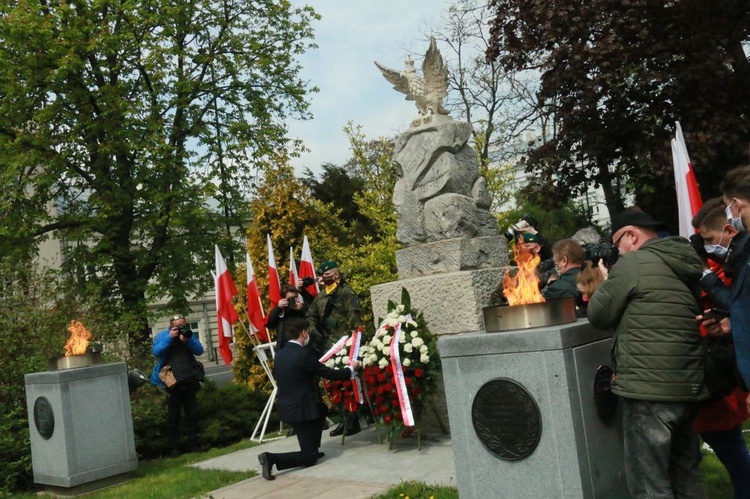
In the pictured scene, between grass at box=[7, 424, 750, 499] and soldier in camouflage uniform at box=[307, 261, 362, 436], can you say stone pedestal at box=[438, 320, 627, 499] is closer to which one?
grass at box=[7, 424, 750, 499]

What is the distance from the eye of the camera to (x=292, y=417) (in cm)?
712

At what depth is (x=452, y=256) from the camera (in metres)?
7.58

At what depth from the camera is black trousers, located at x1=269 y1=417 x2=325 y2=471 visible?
23.2 ft

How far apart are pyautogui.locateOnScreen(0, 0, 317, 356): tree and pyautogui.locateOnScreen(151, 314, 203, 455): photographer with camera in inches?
378

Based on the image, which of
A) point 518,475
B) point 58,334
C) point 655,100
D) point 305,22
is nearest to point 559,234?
point 305,22

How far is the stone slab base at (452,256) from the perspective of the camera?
7.56 metres

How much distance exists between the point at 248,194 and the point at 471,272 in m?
16.7

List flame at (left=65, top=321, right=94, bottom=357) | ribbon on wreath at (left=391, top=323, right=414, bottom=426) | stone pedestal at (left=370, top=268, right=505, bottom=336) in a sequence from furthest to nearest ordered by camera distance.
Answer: flame at (left=65, top=321, right=94, bottom=357) → stone pedestal at (left=370, top=268, right=505, bottom=336) → ribbon on wreath at (left=391, top=323, right=414, bottom=426)

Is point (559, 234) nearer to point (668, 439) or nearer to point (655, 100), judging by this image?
point (655, 100)

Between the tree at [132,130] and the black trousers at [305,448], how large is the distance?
12665mm

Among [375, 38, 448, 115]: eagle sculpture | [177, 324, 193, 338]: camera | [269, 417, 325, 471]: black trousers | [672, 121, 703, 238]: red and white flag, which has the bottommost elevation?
[269, 417, 325, 471]: black trousers

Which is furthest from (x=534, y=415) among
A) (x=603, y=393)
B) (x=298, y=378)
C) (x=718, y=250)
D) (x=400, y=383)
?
(x=298, y=378)

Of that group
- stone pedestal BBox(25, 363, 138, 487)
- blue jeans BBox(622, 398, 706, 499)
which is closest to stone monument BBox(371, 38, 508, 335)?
stone pedestal BBox(25, 363, 138, 487)

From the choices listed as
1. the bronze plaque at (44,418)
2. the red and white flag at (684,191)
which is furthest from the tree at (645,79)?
the bronze plaque at (44,418)
